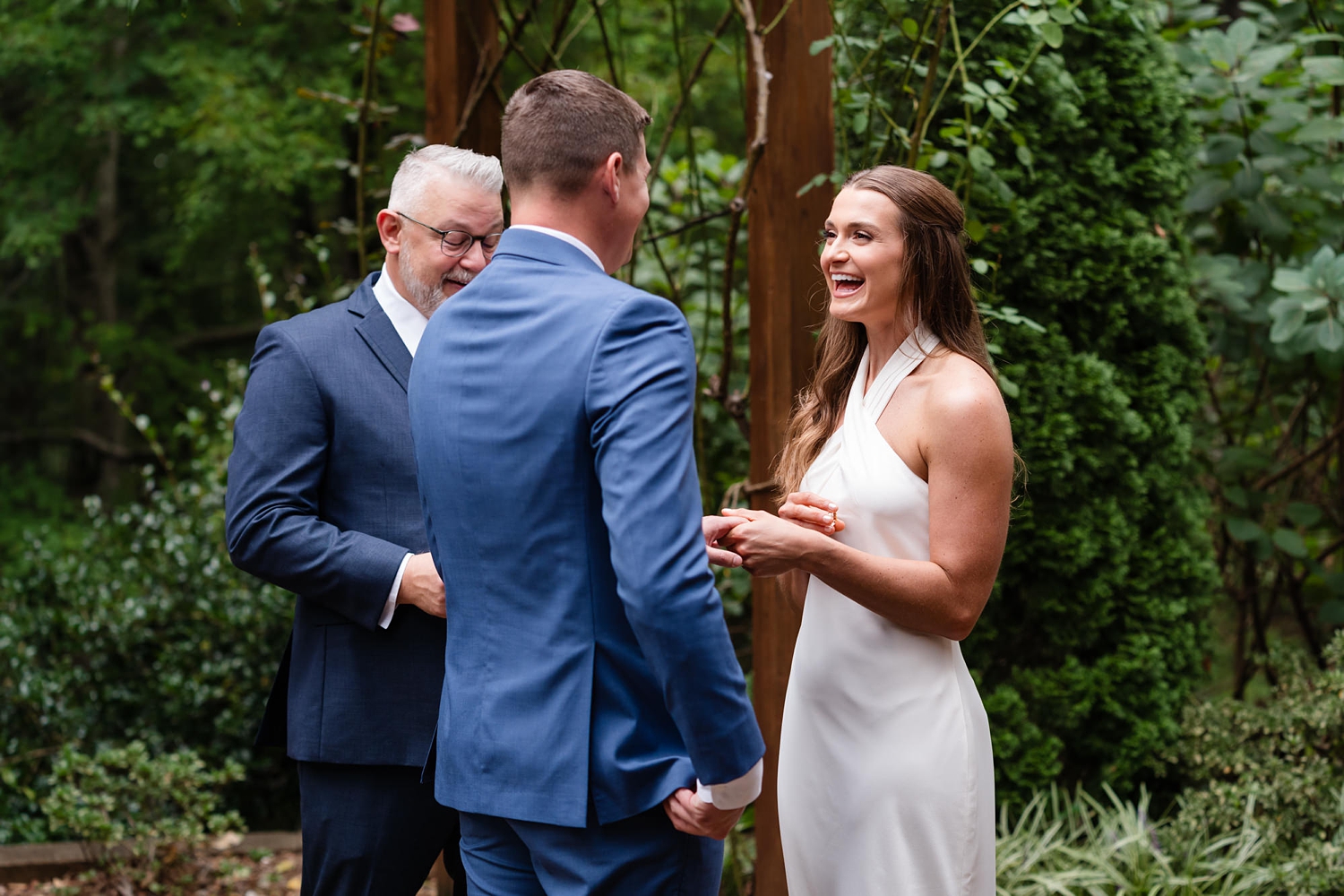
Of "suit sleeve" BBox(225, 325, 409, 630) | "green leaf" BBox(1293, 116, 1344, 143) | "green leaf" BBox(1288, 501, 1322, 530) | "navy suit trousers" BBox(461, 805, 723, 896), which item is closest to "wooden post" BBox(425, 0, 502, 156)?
"suit sleeve" BBox(225, 325, 409, 630)

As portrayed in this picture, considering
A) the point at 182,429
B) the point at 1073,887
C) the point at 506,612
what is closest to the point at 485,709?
the point at 506,612

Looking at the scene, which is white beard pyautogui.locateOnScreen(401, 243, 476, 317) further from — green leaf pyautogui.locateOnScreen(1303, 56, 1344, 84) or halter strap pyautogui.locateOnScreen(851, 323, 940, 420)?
green leaf pyautogui.locateOnScreen(1303, 56, 1344, 84)

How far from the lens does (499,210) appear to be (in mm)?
2211

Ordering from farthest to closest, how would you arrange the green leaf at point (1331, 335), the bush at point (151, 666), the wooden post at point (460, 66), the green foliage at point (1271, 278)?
the bush at point (151, 666) → the green foliage at point (1271, 278) → the green leaf at point (1331, 335) → the wooden post at point (460, 66)

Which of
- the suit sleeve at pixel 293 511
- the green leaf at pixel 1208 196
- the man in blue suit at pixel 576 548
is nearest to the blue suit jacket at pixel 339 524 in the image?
the suit sleeve at pixel 293 511

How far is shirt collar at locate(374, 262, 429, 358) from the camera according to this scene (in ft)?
7.16

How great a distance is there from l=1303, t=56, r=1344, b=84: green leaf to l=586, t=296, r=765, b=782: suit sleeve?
290 centimetres

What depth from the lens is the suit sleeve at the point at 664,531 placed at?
1373 mm

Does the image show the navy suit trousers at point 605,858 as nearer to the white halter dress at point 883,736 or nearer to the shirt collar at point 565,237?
the white halter dress at point 883,736

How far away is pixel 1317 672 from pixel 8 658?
4775mm

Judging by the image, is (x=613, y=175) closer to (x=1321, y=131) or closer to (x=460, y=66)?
(x=460, y=66)

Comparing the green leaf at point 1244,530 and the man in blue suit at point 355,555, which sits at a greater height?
the man in blue suit at point 355,555

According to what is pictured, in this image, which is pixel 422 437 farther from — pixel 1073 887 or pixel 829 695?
pixel 1073 887

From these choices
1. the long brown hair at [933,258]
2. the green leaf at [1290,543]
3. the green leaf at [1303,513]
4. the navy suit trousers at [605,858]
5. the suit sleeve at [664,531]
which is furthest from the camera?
the green leaf at [1303,513]
